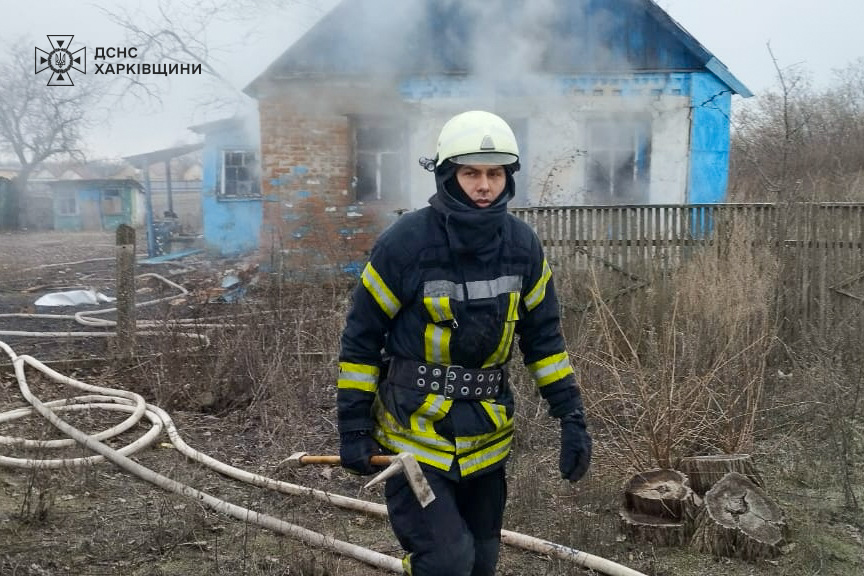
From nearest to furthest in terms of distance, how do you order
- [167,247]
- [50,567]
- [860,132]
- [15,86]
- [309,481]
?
[50,567]
[309,481]
[860,132]
[167,247]
[15,86]

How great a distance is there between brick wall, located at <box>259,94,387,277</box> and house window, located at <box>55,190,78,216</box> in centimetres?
3074

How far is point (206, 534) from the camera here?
3859mm

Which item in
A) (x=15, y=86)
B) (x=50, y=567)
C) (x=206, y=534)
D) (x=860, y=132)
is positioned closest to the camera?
(x=50, y=567)

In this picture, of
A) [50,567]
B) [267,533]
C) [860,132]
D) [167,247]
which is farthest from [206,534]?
[860,132]

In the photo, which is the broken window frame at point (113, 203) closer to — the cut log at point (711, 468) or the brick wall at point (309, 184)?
the brick wall at point (309, 184)

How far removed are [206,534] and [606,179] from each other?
403 inches

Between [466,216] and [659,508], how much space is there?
221 cm

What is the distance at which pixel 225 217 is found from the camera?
1820 centimetres

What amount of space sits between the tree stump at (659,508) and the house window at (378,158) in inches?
371

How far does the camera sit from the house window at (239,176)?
707 inches

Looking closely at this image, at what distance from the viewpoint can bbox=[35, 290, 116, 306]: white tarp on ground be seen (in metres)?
11.3

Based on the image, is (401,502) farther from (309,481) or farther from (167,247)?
(167,247)

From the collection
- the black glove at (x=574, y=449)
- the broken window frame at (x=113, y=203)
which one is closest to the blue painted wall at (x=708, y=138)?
the black glove at (x=574, y=449)

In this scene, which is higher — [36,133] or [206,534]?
[36,133]
